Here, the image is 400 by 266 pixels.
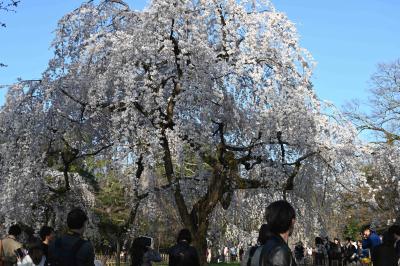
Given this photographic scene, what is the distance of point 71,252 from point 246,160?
9.55 metres

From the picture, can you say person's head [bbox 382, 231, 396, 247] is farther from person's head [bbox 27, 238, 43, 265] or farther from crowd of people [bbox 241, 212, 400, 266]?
person's head [bbox 27, 238, 43, 265]

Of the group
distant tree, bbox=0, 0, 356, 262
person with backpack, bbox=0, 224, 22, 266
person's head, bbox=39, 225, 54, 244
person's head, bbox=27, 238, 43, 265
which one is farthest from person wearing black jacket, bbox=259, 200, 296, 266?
distant tree, bbox=0, 0, 356, 262

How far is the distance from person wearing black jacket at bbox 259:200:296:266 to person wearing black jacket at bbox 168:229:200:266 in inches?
150

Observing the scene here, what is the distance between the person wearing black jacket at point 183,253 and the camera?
7715 mm

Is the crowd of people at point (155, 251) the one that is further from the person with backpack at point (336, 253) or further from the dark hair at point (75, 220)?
the person with backpack at point (336, 253)

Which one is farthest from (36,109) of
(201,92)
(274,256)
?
(274,256)

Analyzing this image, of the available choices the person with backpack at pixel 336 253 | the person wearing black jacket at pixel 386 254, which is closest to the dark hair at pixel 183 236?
the person wearing black jacket at pixel 386 254

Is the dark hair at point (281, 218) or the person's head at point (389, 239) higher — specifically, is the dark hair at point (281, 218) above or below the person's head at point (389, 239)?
below

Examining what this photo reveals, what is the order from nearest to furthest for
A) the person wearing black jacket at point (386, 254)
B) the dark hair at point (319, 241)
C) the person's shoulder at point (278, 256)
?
the person's shoulder at point (278, 256) → the person wearing black jacket at point (386, 254) → the dark hair at point (319, 241)

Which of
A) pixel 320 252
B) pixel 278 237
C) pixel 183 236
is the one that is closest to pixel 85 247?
pixel 278 237

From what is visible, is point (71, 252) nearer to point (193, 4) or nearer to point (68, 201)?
point (193, 4)

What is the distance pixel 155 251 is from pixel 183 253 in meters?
0.37

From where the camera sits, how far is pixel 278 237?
3955mm

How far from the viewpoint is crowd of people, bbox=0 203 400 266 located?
156 inches
